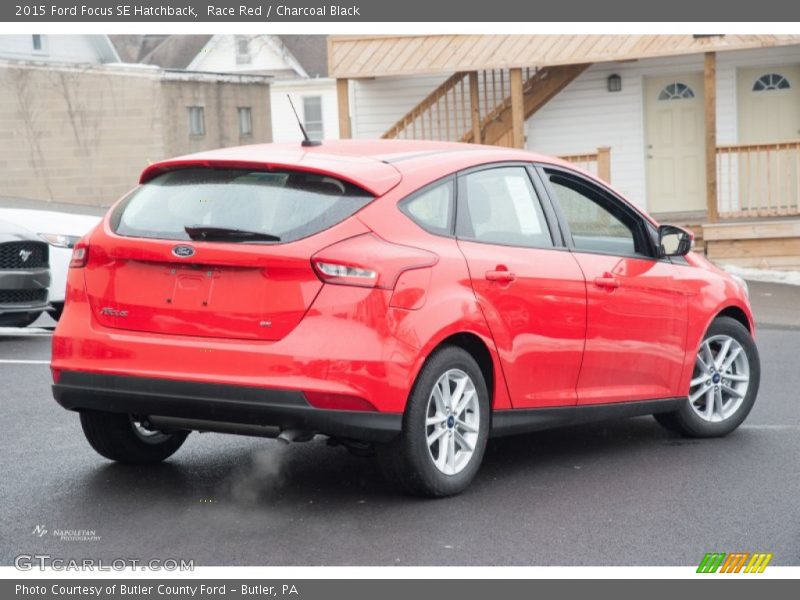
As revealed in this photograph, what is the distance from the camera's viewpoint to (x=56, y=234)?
43.8ft

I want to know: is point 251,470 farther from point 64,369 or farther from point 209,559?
point 209,559

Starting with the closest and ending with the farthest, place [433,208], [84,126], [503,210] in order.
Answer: [433,208], [503,210], [84,126]

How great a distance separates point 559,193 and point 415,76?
19.4 metres

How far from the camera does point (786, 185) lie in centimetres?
2277

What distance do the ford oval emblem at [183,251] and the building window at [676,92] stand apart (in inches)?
804

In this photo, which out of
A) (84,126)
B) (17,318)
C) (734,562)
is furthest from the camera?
(84,126)

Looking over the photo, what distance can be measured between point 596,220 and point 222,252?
2.48 metres

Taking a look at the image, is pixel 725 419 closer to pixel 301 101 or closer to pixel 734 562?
pixel 734 562

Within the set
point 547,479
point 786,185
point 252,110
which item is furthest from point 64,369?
point 252,110

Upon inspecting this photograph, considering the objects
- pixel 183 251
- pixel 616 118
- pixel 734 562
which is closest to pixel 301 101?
pixel 616 118

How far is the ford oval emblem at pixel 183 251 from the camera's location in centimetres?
634

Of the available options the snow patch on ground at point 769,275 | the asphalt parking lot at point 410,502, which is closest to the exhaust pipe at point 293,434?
the asphalt parking lot at point 410,502

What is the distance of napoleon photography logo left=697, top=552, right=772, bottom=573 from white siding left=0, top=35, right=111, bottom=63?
161 ft

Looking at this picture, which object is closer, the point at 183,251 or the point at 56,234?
the point at 183,251
